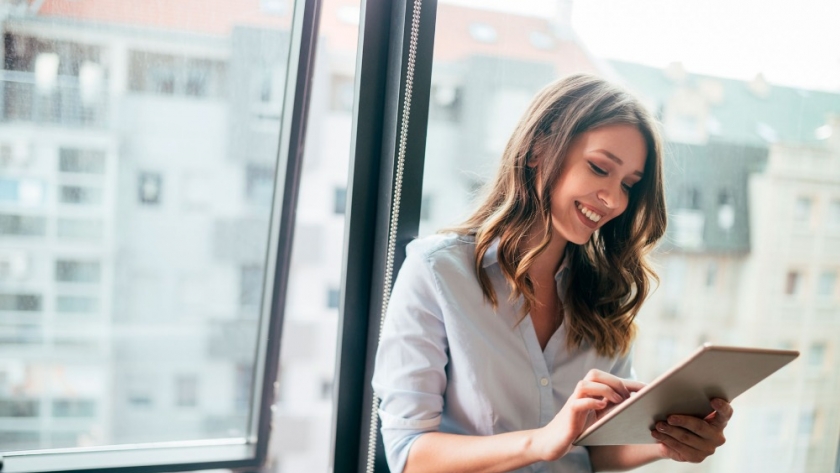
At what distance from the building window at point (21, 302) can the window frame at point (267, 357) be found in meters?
0.30

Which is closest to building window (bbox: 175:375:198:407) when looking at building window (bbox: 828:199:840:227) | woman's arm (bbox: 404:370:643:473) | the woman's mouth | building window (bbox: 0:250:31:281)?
building window (bbox: 0:250:31:281)

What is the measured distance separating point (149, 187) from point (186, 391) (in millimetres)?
477

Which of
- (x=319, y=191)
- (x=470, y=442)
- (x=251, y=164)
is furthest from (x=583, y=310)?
(x=251, y=164)

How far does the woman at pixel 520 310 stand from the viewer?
1.25 metres

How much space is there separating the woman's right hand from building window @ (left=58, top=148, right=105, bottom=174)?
3.25ft

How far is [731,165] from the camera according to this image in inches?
70.5

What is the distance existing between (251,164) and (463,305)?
583 mm

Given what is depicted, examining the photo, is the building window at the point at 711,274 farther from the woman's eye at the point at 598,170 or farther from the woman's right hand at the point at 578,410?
the woman's right hand at the point at 578,410

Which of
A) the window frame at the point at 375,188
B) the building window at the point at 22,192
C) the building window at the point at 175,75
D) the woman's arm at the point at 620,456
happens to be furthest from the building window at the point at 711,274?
the building window at the point at 22,192

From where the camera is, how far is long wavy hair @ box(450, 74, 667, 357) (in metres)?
1.33

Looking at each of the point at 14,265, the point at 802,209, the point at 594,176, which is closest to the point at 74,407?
the point at 14,265

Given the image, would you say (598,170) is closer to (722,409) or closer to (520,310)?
(520,310)

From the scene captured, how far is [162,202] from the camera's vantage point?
1.46 metres

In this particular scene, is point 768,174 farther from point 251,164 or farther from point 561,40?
point 251,164
